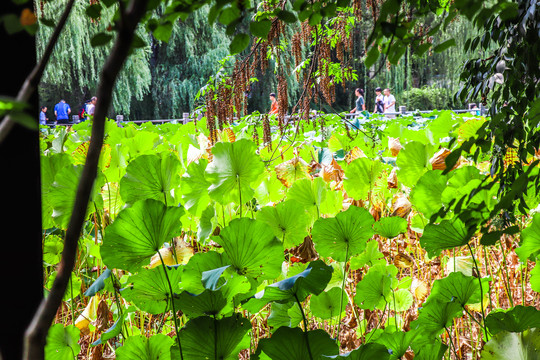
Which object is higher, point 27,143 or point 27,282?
point 27,143

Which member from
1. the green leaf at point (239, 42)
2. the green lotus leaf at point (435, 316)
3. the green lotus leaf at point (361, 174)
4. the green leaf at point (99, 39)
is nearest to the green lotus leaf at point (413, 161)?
the green lotus leaf at point (361, 174)

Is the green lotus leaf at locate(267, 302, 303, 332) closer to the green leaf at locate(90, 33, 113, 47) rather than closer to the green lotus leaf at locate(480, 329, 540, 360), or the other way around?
the green lotus leaf at locate(480, 329, 540, 360)

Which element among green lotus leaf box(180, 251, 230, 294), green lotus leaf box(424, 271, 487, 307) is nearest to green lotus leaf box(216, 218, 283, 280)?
green lotus leaf box(180, 251, 230, 294)

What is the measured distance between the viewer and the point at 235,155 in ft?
3.12

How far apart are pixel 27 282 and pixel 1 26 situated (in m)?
0.27

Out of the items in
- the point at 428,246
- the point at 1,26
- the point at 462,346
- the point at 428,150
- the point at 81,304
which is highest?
the point at 1,26

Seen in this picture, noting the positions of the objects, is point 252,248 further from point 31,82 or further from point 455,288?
point 31,82

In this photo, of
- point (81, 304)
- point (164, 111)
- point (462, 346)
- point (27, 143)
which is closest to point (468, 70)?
point (462, 346)

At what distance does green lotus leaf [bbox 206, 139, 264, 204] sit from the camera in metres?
0.94

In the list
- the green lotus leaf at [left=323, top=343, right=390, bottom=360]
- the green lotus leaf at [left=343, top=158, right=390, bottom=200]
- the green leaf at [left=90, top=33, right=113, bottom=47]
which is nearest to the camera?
the green leaf at [left=90, top=33, right=113, bottom=47]

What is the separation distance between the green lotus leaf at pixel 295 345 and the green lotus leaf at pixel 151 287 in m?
0.16

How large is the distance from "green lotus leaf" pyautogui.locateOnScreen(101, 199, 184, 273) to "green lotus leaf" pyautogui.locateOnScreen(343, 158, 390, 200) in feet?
2.08

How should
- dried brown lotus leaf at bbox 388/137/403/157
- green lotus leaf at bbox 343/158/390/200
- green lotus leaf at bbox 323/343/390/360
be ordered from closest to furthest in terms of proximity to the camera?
green lotus leaf at bbox 323/343/390/360 < green lotus leaf at bbox 343/158/390/200 < dried brown lotus leaf at bbox 388/137/403/157

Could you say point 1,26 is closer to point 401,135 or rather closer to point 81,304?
point 81,304
